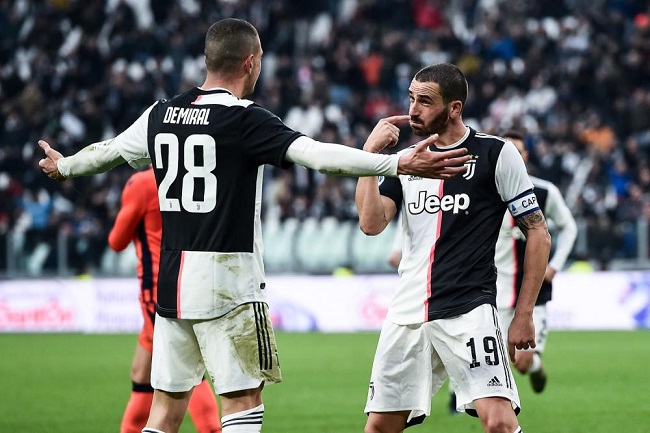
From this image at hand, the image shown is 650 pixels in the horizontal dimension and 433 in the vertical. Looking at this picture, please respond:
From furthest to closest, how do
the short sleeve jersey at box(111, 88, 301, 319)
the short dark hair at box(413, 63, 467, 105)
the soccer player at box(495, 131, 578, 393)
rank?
1. the soccer player at box(495, 131, 578, 393)
2. the short dark hair at box(413, 63, 467, 105)
3. the short sleeve jersey at box(111, 88, 301, 319)

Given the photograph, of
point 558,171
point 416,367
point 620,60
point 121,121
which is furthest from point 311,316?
point 416,367

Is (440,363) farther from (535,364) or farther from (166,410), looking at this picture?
(535,364)

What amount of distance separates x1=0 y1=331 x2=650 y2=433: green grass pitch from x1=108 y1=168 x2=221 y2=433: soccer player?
243cm

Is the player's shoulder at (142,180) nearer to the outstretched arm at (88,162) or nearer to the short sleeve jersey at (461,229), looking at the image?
the outstretched arm at (88,162)

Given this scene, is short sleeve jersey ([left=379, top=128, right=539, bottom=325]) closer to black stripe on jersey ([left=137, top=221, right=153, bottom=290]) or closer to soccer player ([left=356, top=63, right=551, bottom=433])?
soccer player ([left=356, top=63, right=551, bottom=433])

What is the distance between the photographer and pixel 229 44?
568cm

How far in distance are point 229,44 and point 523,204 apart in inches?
68.0

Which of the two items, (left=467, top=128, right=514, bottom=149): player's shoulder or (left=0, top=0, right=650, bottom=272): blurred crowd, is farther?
(left=0, top=0, right=650, bottom=272): blurred crowd

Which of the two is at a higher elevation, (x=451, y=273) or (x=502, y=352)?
(x=451, y=273)

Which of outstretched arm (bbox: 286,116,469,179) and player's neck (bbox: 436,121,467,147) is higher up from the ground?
player's neck (bbox: 436,121,467,147)

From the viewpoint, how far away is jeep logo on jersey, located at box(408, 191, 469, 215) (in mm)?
6285

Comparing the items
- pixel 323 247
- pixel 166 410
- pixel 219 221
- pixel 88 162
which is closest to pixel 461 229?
pixel 219 221

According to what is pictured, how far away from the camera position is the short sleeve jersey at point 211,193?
555 centimetres

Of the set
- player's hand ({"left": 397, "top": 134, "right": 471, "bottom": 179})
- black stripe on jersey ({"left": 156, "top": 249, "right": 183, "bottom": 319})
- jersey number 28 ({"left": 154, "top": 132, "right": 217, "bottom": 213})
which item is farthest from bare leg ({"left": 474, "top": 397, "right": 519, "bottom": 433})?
jersey number 28 ({"left": 154, "top": 132, "right": 217, "bottom": 213})
